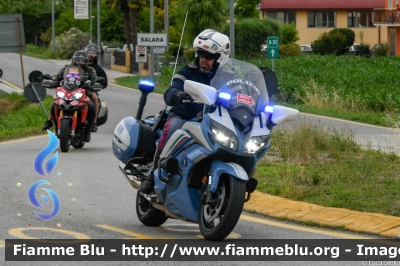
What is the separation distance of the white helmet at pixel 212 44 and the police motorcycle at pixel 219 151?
0.44 ft

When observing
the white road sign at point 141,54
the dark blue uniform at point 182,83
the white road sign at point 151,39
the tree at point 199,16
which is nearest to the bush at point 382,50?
the tree at point 199,16

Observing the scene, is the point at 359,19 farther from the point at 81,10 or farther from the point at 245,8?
the point at 81,10

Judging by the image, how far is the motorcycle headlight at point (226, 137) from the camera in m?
7.82

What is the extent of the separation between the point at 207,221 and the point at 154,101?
29.3 meters

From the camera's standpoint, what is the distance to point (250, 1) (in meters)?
88.1

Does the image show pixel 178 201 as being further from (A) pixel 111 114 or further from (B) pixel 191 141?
(A) pixel 111 114

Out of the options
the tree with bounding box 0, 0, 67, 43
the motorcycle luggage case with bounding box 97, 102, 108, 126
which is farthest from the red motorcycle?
the tree with bounding box 0, 0, 67, 43

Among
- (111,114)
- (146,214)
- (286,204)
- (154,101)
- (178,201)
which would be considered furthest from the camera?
(154,101)

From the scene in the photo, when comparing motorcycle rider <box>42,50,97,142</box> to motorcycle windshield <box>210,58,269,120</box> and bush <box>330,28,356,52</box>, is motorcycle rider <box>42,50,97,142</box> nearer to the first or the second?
motorcycle windshield <box>210,58,269,120</box>

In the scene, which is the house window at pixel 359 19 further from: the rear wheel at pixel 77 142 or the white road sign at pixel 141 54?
the rear wheel at pixel 77 142

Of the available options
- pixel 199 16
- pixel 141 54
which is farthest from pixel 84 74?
pixel 199 16

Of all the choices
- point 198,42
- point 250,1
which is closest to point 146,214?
point 198,42

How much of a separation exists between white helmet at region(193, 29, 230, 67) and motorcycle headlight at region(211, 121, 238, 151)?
827 mm

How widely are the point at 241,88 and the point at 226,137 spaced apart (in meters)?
0.56
